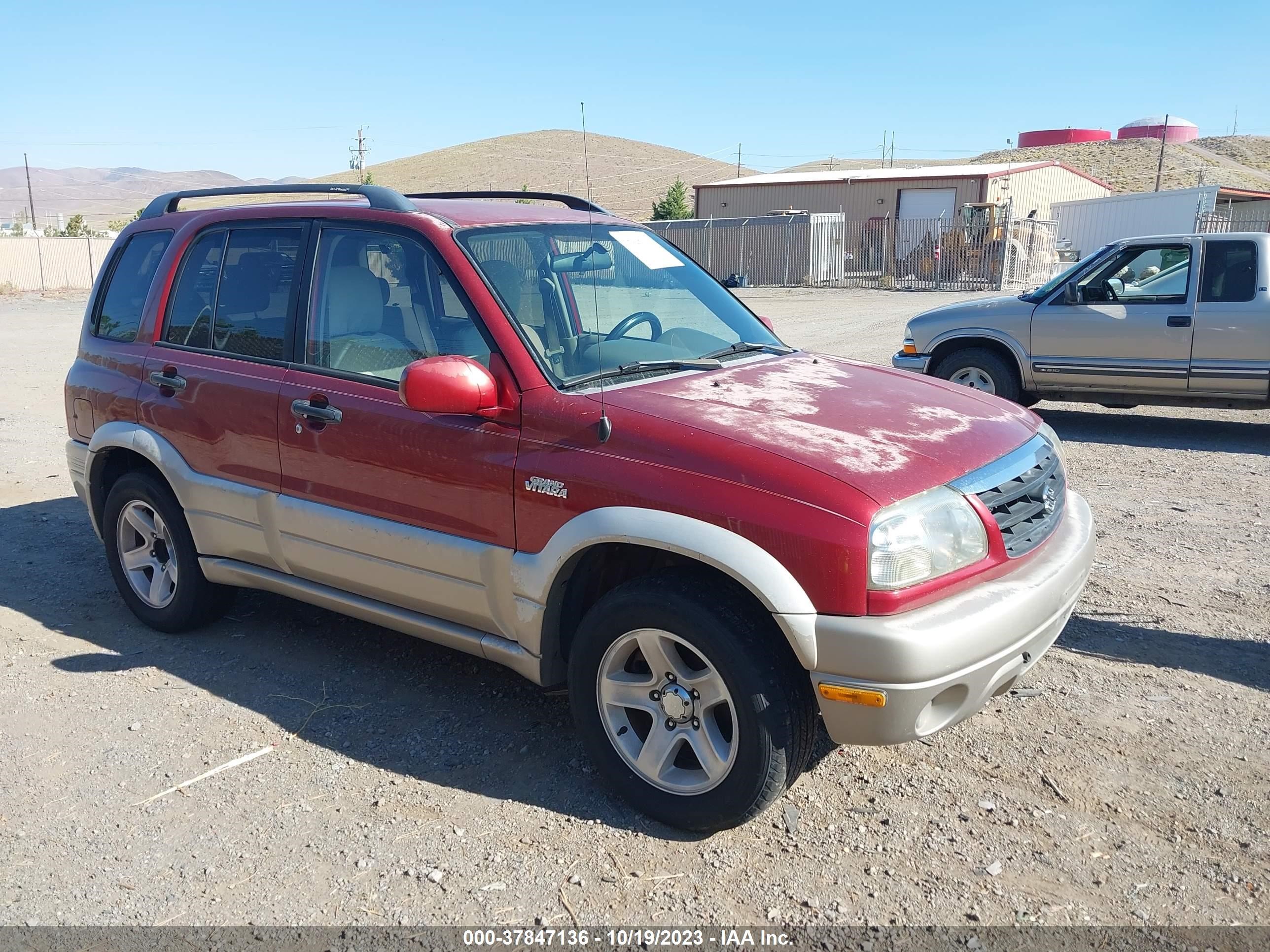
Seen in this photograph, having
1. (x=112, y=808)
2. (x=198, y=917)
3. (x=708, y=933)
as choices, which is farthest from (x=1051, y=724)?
(x=112, y=808)

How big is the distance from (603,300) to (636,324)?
167mm

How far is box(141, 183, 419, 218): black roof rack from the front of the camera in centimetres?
422

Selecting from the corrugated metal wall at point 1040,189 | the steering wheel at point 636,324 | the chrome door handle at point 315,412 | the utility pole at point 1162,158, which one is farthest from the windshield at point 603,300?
the utility pole at point 1162,158

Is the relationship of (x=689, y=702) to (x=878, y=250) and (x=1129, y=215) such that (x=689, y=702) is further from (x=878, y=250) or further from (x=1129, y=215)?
(x=1129, y=215)

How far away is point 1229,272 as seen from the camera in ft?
30.1

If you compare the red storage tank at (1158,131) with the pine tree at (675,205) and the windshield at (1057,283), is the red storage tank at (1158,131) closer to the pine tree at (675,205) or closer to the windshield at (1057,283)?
the pine tree at (675,205)

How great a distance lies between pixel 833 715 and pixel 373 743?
187cm

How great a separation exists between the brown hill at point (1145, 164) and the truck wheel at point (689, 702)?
71.9 metres

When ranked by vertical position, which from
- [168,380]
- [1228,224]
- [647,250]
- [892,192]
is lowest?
[168,380]

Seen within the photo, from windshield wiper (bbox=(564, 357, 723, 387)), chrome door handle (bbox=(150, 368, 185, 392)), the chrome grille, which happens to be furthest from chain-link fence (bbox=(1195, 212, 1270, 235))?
chrome door handle (bbox=(150, 368, 185, 392))

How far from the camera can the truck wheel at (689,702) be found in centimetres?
316

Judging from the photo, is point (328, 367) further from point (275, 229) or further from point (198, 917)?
point (198, 917)

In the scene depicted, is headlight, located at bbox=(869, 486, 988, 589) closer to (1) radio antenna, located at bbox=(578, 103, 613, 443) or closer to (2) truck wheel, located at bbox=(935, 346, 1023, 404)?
(1) radio antenna, located at bbox=(578, 103, 613, 443)

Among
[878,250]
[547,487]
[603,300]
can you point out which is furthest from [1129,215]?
[547,487]
